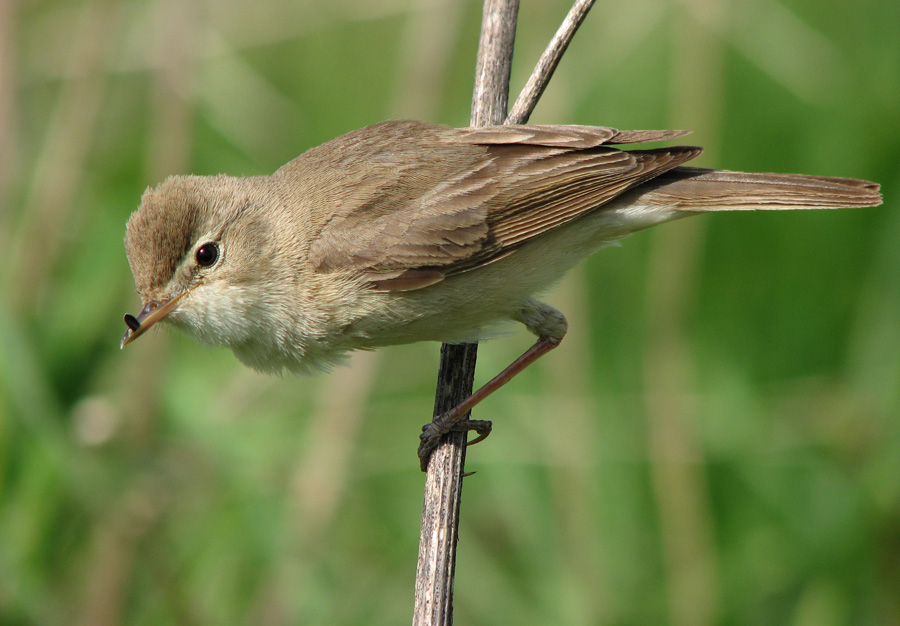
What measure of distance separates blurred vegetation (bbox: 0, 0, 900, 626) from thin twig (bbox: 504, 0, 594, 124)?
64cm

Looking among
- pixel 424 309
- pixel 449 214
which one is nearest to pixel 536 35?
pixel 449 214

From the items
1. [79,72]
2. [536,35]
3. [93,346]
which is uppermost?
[536,35]

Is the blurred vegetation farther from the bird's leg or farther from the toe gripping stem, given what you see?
the toe gripping stem

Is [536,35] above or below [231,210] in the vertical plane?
above

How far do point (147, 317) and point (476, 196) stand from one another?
53.6 inches

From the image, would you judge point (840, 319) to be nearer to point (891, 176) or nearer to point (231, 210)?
point (891, 176)

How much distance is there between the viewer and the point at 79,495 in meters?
3.90

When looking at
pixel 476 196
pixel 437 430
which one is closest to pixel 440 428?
pixel 437 430

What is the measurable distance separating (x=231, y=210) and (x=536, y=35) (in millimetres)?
1848

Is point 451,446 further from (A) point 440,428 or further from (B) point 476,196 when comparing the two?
(B) point 476,196

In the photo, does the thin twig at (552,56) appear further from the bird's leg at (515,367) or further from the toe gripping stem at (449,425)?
the toe gripping stem at (449,425)

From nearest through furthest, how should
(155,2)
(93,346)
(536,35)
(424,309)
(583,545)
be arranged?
1. (424,309)
2. (583,545)
3. (93,346)
4. (536,35)
5. (155,2)


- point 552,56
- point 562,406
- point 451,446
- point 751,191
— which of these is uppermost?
Result: point 552,56

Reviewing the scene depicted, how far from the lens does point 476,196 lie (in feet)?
11.5
